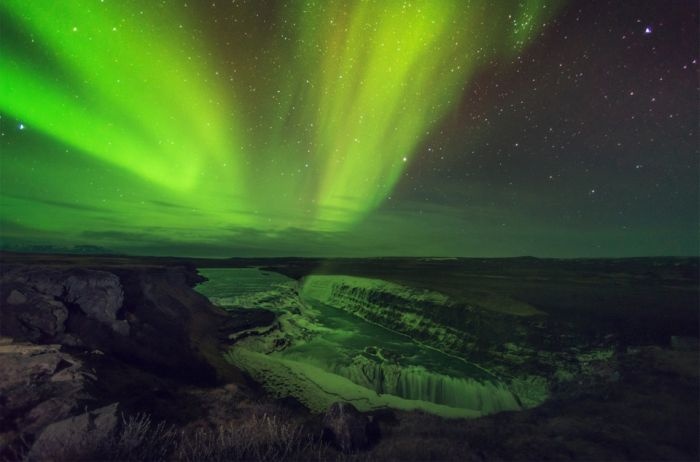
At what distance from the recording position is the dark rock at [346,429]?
7141 mm

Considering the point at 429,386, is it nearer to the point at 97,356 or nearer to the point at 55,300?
the point at 97,356

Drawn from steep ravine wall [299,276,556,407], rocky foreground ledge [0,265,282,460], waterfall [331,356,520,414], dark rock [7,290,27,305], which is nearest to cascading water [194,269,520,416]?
waterfall [331,356,520,414]

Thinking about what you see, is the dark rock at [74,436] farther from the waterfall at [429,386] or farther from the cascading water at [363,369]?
the waterfall at [429,386]

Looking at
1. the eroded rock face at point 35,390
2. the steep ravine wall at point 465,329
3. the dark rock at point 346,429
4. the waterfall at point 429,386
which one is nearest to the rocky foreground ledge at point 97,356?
the eroded rock face at point 35,390

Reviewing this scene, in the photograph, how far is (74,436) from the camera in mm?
5941

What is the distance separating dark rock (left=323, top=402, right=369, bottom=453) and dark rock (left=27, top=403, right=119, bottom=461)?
13.9 feet

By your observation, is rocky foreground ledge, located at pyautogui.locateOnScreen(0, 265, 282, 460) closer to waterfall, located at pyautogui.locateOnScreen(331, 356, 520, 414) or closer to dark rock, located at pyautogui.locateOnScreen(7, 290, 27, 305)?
dark rock, located at pyautogui.locateOnScreen(7, 290, 27, 305)

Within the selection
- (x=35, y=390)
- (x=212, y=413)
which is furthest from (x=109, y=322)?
(x=212, y=413)

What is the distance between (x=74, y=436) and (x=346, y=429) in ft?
16.6

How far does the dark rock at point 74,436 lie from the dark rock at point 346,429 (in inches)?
167

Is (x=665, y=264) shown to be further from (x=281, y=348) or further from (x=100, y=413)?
(x=100, y=413)

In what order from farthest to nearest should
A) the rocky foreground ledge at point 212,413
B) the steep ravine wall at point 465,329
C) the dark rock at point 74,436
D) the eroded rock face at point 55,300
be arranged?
the steep ravine wall at point 465,329 < the eroded rock face at point 55,300 < the rocky foreground ledge at point 212,413 < the dark rock at point 74,436

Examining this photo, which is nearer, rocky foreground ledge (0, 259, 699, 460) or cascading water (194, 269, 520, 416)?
rocky foreground ledge (0, 259, 699, 460)

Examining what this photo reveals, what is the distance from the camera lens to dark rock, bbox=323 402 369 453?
7141 millimetres
